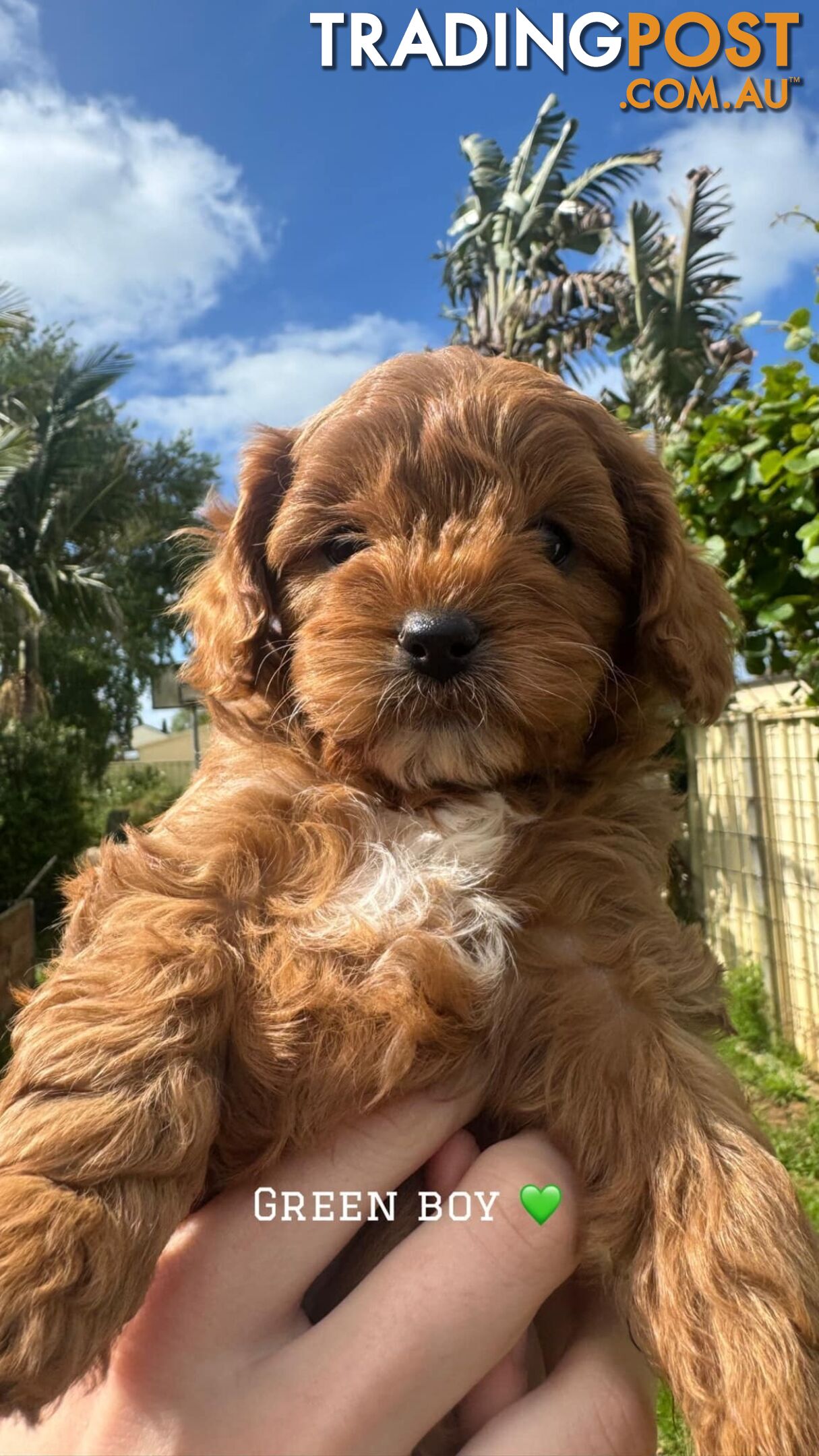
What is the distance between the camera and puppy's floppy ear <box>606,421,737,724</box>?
2014 mm

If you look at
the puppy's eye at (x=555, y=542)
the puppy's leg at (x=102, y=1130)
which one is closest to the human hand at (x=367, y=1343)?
the puppy's leg at (x=102, y=1130)

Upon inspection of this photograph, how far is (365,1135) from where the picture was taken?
1540 millimetres

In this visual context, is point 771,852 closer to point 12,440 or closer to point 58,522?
point 12,440

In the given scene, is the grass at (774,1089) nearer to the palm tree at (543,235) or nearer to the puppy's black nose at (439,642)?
the puppy's black nose at (439,642)

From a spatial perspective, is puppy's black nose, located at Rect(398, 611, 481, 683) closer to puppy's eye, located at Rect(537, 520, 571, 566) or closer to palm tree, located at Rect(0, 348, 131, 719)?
puppy's eye, located at Rect(537, 520, 571, 566)

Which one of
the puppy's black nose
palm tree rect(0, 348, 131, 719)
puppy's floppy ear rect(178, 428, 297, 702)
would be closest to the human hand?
the puppy's black nose

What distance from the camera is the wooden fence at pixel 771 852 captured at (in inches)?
217

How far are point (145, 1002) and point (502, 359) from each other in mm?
1455

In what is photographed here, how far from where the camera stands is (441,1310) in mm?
1431

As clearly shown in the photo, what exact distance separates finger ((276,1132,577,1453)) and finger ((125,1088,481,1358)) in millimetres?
80

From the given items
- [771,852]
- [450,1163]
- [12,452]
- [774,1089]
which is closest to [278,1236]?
[450,1163]

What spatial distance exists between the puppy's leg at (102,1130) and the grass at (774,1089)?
2441mm

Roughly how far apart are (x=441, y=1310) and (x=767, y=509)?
144 inches

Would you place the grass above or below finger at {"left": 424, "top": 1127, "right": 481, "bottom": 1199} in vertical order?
below
